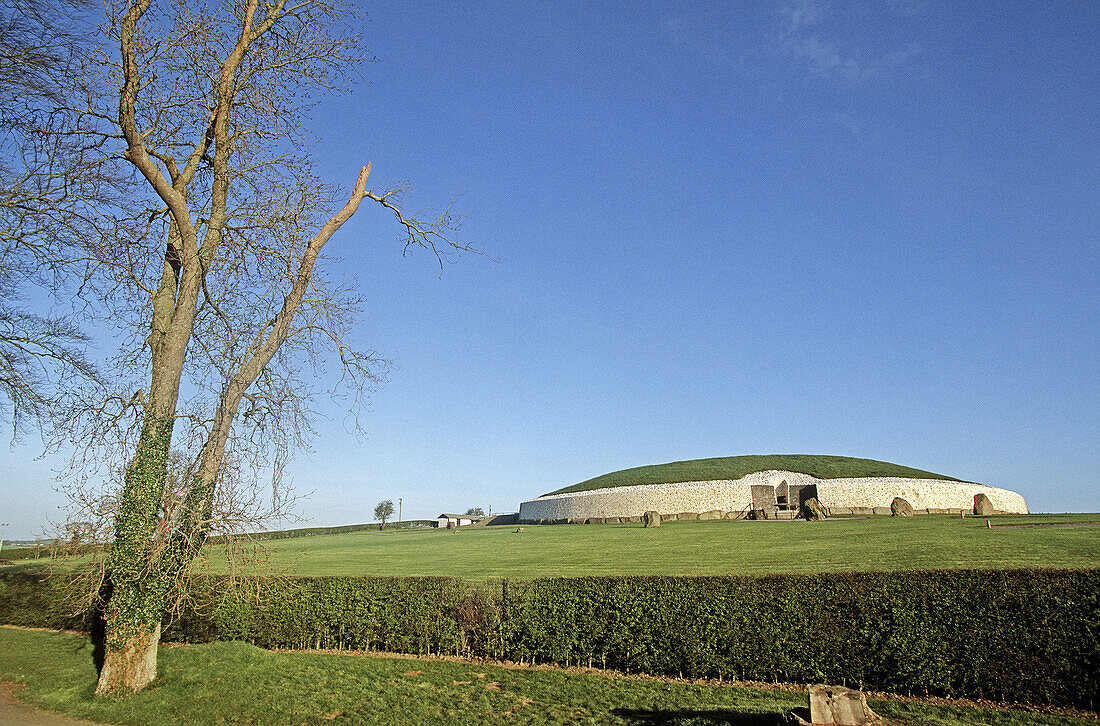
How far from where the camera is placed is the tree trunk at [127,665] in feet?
30.7

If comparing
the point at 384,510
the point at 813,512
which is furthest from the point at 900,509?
the point at 384,510

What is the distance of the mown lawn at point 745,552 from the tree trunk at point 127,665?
2.24 meters

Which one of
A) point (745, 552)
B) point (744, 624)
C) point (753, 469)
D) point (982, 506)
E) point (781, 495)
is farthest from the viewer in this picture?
point (753, 469)

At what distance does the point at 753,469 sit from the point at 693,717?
3731 cm

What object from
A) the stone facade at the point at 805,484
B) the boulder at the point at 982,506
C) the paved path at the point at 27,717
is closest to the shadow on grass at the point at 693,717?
the paved path at the point at 27,717

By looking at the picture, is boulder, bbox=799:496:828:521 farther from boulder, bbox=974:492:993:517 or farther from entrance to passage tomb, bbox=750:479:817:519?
boulder, bbox=974:492:993:517

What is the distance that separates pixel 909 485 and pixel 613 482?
20.1m

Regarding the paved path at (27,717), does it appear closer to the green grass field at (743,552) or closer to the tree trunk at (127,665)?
the tree trunk at (127,665)

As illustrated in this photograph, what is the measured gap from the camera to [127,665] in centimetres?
945

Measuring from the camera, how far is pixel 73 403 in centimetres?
1149

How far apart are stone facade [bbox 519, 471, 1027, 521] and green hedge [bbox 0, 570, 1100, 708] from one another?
3010 centimetres

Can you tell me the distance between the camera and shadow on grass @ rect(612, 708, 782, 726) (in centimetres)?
700

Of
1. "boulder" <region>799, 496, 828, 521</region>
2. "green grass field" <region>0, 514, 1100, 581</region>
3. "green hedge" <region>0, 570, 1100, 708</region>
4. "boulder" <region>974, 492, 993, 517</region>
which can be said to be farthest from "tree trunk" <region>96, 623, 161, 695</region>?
"boulder" <region>974, 492, 993, 517</region>

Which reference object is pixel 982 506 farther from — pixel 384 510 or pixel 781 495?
pixel 384 510
